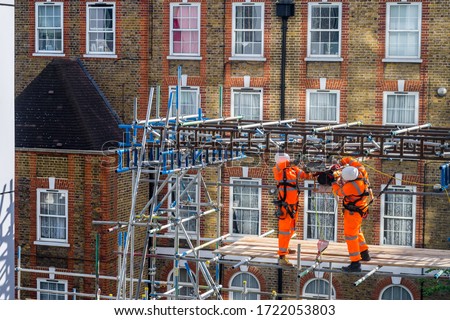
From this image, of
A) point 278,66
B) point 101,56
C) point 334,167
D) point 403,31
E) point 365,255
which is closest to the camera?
point 365,255

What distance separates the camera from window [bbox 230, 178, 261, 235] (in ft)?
121

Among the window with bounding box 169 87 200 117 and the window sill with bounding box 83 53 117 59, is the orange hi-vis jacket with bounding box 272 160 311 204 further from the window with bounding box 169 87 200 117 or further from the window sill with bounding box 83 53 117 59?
the window sill with bounding box 83 53 117 59

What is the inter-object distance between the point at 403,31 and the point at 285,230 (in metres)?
11.1

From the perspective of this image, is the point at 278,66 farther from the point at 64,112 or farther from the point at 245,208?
the point at 64,112

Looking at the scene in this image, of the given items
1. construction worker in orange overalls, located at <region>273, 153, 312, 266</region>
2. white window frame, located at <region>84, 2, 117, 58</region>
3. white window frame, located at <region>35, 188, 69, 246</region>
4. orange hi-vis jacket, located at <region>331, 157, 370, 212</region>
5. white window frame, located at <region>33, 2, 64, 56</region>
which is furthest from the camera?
white window frame, located at <region>33, 2, 64, 56</region>

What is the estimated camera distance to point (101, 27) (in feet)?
124

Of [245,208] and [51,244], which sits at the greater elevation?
[245,208]

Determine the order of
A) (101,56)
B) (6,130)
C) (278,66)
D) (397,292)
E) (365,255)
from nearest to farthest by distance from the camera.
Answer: (6,130), (365,255), (397,292), (278,66), (101,56)

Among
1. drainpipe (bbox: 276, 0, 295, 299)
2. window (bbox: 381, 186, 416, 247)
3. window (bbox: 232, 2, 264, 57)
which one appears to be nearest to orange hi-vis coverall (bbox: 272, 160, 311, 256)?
window (bbox: 381, 186, 416, 247)

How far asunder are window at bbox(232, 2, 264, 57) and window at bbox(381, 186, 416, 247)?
5697 mm

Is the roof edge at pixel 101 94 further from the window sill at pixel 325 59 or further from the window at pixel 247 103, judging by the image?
the window sill at pixel 325 59

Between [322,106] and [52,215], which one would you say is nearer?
[322,106]

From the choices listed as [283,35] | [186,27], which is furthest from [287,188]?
[186,27]

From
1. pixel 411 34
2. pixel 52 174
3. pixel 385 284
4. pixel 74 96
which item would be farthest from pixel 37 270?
pixel 411 34
